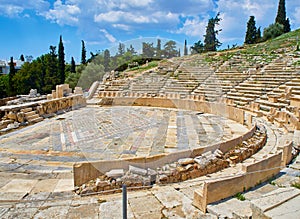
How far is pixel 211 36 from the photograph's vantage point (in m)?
42.6

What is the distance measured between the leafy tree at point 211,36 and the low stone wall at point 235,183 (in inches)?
1573

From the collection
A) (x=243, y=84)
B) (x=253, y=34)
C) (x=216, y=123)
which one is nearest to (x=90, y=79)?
(x=243, y=84)

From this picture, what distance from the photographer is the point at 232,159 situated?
5.20 metres

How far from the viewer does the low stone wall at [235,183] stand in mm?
3244

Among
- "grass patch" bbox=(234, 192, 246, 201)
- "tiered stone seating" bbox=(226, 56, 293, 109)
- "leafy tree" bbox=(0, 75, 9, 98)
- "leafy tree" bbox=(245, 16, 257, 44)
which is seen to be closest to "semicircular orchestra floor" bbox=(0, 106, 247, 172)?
"grass patch" bbox=(234, 192, 246, 201)

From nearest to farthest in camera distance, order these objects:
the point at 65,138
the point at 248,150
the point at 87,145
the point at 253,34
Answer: the point at 248,150
the point at 87,145
the point at 65,138
the point at 253,34

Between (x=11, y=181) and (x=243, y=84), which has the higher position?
(x=243, y=84)

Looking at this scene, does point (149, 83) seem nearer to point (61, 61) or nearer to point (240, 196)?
point (240, 196)

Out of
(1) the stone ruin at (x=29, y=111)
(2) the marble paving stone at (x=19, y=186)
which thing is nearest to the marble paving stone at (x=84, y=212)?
(2) the marble paving stone at (x=19, y=186)

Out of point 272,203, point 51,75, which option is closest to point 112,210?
point 272,203

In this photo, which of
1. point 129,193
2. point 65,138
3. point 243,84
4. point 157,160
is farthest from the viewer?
point 243,84

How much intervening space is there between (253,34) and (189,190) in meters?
42.4

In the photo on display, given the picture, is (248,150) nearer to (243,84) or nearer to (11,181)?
(11,181)

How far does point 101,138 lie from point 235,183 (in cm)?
483
